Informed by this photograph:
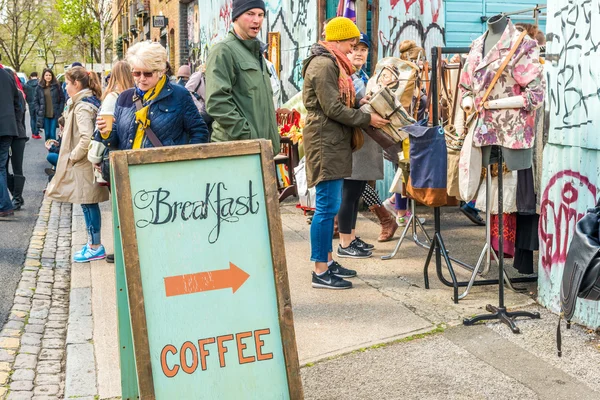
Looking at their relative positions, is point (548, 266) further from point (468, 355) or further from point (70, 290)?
point (70, 290)

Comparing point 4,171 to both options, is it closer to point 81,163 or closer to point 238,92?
point 81,163

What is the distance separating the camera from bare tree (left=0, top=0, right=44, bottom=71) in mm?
62906

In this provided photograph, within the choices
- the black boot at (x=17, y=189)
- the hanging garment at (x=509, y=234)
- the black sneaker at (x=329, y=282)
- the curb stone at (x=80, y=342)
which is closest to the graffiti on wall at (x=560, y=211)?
the hanging garment at (x=509, y=234)

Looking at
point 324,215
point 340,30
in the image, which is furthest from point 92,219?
point 340,30

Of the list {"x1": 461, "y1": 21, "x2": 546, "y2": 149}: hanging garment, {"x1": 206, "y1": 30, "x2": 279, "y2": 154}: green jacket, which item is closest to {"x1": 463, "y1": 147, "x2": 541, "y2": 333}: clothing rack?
{"x1": 461, "y1": 21, "x2": 546, "y2": 149}: hanging garment

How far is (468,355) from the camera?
482 centimetres

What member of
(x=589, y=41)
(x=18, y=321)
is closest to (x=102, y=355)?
(x=18, y=321)

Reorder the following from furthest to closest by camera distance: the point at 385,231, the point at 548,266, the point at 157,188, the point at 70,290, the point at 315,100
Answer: the point at 385,231, the point at 70,290, the point at 315,100, the point at 548,266, the point at 157,188

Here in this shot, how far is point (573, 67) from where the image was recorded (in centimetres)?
518

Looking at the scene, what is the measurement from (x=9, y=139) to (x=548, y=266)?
24.2ft

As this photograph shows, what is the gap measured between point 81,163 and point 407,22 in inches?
178

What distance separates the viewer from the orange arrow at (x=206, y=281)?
12.1 feet

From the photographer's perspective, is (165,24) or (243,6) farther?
(165,24)

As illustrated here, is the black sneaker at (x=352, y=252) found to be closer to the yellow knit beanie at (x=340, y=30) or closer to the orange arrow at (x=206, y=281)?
the yellow knit beanie at (x=340, y=30)
